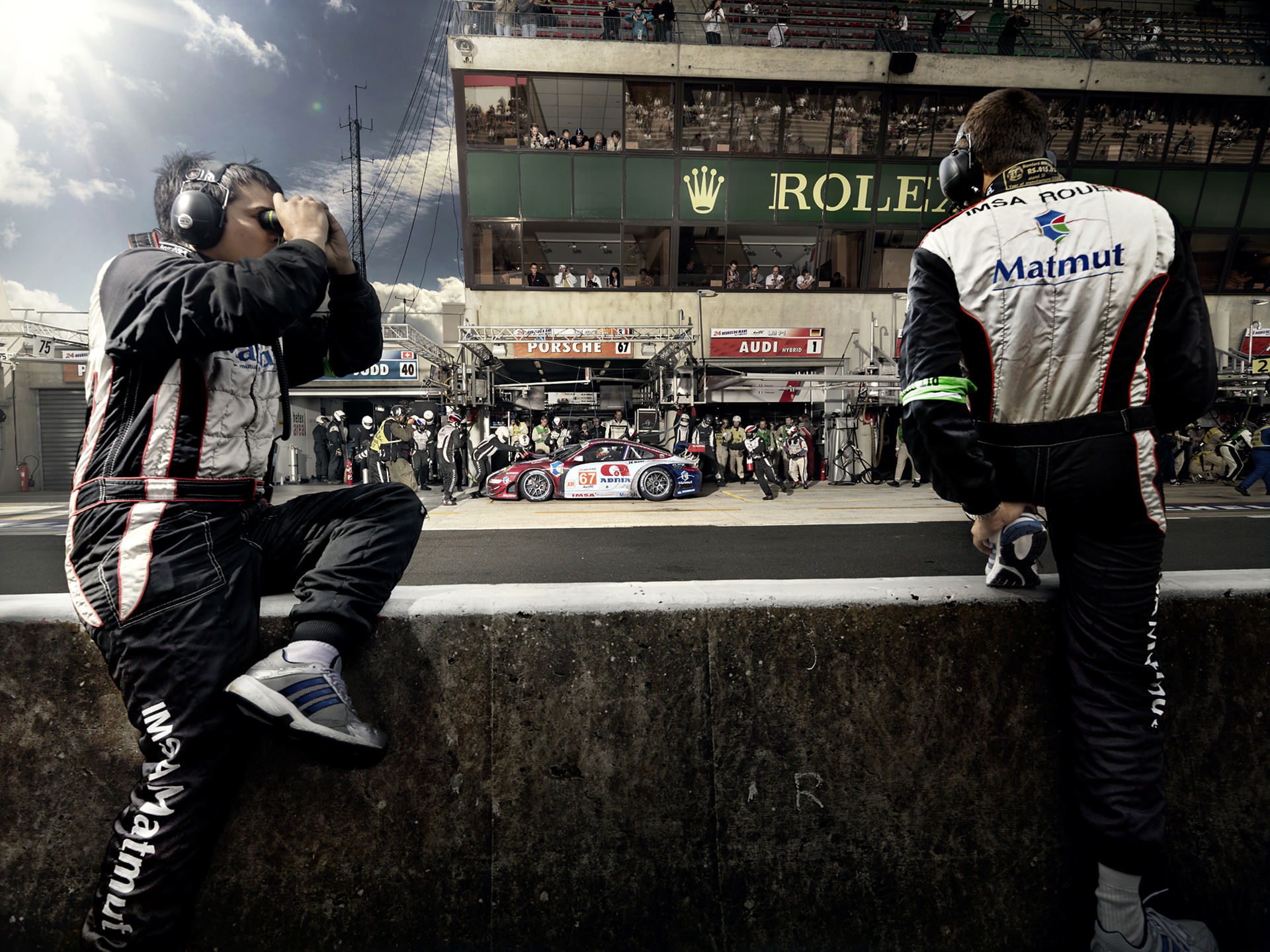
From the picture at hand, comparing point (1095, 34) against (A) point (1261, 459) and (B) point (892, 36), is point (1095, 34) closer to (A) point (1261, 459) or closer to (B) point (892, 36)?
(B) point (892, 36)

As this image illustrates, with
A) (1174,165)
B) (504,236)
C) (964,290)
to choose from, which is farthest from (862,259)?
(964,290)

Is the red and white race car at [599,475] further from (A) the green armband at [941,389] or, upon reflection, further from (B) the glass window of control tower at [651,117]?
(B) the glass window of control tower at [651,117]

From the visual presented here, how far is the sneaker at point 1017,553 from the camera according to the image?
4.44ft

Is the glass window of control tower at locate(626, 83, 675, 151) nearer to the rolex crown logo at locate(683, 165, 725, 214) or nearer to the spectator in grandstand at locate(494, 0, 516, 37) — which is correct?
the rolex crown logo at locate(683, 165, 725, 214)

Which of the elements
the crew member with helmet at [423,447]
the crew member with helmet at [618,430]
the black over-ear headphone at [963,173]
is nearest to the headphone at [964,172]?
the black over-ear headphone at [963,173]

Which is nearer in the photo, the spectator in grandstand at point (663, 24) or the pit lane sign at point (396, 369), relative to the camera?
the pit lane sign at point (396, 369)

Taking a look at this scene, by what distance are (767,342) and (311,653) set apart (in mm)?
19502

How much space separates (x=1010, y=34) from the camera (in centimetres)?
1991

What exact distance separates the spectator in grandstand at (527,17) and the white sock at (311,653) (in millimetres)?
22294

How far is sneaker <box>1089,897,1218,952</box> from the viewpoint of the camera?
3.98 ft

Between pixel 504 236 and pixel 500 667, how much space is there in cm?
2014

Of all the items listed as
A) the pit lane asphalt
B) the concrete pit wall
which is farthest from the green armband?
the pit lane asphalt

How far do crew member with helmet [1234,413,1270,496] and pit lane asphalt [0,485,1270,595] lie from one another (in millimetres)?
822

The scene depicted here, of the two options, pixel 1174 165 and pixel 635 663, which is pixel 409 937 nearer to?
pixel 635 663
